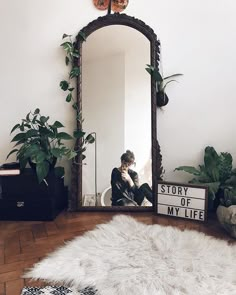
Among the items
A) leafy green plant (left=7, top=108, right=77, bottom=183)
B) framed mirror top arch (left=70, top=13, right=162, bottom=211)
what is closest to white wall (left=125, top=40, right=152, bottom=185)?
framed mirror top arch (left=70, top=13, right=162, bottom=211)

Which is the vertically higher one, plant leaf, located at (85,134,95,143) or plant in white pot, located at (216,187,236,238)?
plant leaf, located at (85,134,95,143)

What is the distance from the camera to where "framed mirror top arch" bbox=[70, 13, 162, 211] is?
2.01 metres

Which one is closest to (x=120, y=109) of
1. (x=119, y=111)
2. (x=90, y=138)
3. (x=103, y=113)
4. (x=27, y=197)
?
(x=119, y=111)

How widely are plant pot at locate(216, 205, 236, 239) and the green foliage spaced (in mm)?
945

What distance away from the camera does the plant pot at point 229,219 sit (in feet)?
5.06

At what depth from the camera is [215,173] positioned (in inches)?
74.0

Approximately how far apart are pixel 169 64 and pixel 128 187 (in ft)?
3.21

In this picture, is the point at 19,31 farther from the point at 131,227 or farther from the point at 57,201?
the point at 131,227

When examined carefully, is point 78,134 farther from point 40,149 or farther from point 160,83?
point 160,83

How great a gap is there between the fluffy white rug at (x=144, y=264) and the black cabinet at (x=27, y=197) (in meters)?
0.45

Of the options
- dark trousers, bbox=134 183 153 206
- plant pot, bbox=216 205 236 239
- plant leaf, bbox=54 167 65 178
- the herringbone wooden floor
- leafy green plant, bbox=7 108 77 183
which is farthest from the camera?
dark trousers, bbox=134 183 153 206

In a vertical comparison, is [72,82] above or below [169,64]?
below

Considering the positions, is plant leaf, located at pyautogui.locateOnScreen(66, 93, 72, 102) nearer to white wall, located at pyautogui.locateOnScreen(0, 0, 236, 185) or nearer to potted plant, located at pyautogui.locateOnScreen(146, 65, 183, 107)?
white wall, located at pyautogui.locateOnScreen(0, 0, 236, 185)

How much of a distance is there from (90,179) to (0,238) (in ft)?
2.39
